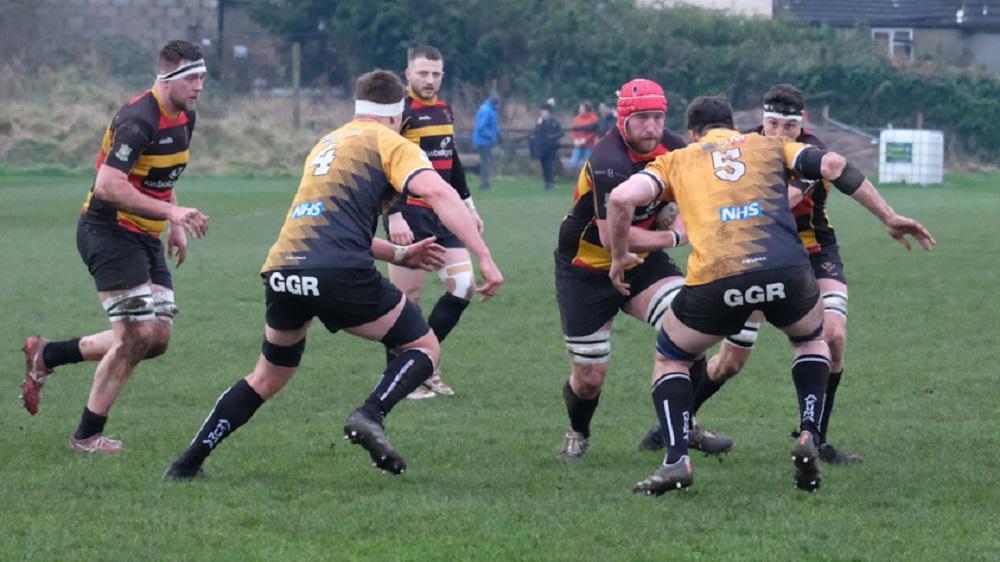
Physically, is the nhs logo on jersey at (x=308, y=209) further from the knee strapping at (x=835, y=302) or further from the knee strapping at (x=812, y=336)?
the knee strapping at (x=835, y=302)

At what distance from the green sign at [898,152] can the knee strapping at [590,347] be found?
104 ft

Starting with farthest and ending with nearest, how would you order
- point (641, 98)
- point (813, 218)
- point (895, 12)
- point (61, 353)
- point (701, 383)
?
point (895, 12) → point (61, 353) → point (701, 383) → point (813, 218) → point (641, 98)

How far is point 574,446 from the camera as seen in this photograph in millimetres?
8406

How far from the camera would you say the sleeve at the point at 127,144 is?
8008mm

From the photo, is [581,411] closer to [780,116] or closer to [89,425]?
[780,116]

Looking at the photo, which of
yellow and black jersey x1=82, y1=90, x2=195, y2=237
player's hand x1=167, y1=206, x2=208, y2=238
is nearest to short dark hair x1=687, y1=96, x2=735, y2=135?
player's hand x1=167, y1=206, x2=208, y2=238

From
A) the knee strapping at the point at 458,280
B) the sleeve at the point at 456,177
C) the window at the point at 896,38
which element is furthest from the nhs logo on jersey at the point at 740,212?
the window at the point at 896,38

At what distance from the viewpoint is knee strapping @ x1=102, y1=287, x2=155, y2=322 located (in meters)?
8.45

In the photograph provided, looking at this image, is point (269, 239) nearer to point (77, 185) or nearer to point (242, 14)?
point (77, 185)

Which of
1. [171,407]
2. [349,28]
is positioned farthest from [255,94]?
[171,407]

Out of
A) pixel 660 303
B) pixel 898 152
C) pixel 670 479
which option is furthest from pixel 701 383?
pixel 898 152

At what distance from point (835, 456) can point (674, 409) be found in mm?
1332

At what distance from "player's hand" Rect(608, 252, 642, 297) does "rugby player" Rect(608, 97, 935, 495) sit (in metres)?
0.21

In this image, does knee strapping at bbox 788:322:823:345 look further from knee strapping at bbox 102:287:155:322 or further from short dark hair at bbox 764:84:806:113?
knee strapping at bbox 102:287:155:322
